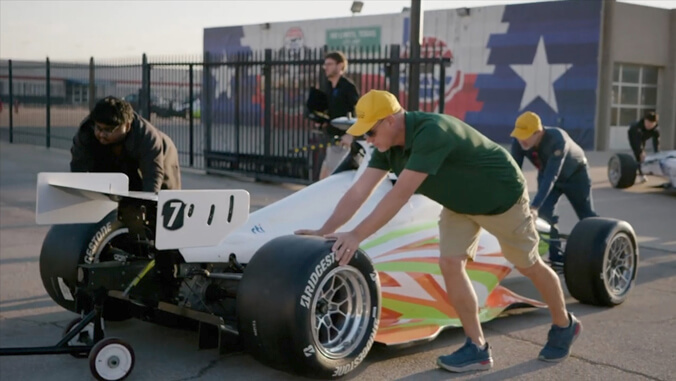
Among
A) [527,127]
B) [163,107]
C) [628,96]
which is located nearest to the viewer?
[527,127]

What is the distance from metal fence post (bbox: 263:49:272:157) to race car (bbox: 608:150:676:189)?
6.58 meters

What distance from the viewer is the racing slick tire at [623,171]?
643 inches

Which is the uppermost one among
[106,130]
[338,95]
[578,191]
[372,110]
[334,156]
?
[338,95]

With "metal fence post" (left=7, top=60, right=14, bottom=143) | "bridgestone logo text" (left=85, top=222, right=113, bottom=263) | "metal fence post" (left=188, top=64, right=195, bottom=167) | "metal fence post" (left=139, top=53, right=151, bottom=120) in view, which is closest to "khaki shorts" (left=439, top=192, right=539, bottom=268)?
"bridgestone logo text" (left=85, top=222, right=113, bottom=263)

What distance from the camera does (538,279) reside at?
5.53 metres

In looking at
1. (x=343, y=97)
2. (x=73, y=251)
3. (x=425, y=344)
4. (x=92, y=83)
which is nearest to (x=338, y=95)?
(x=343, y=97)

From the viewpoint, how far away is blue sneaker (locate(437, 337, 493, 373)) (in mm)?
5301

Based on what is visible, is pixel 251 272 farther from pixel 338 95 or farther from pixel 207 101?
pixel 207 101

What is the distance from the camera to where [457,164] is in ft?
16.6

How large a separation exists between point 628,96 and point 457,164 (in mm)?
27262

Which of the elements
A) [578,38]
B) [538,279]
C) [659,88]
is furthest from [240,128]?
[659,88]

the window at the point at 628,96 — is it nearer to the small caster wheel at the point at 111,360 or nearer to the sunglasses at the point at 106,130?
the sunglasses at the point at 106,130

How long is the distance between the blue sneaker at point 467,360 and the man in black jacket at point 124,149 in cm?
233

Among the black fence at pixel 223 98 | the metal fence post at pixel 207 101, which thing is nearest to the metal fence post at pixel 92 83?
the black fence at pixel 223 98
